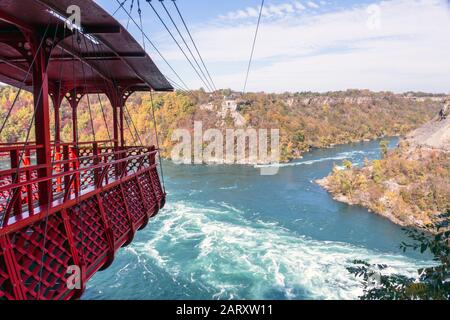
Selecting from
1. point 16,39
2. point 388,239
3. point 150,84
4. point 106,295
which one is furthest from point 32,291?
point 388,239

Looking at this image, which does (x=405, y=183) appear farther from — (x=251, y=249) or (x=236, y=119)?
(x=236, y=119)

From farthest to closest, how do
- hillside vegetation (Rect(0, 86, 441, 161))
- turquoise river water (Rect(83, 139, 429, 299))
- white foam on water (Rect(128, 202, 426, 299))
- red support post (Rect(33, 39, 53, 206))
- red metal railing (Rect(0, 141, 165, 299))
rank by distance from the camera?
hillside vegetation (Rect(0, 86, 441, 161)), white foam on water (Rect(128, 202, 426, 299)), turquoise river water (Rect(83, 139, 429, 299)), red support post (Rect(33, 39, 53, 206)), red metal railing (Rect(0, 141, 165, 299))

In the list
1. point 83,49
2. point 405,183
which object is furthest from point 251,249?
point 405,183

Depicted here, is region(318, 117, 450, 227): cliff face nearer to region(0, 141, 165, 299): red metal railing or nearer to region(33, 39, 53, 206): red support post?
region(0, 141, 165, 299): red metal railing

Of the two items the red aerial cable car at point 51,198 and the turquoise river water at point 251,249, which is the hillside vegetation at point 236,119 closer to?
the turquoise river water at point 251,249

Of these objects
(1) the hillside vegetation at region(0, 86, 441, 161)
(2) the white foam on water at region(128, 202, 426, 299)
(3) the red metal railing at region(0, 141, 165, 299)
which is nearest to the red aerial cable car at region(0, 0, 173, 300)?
(3) the red metal railing at region(0, 141, 165, 299)

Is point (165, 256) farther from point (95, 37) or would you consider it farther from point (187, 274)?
point (95, 37)

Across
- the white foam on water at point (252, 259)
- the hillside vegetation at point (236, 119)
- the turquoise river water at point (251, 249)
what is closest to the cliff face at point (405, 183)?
the turquoise river water at point (251, 249)
